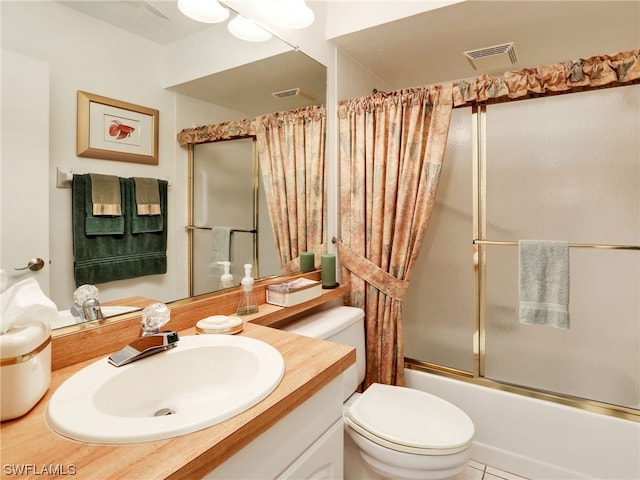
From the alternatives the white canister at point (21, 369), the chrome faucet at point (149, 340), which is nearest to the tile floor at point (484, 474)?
the chrome faucet at point (149, 340)

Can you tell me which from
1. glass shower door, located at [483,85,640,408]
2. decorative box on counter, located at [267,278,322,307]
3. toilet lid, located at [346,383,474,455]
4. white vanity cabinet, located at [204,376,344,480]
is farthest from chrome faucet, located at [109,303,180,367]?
glass shower door, located at [483,85,640,408]

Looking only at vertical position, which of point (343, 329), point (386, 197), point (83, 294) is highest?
point (386, 197)

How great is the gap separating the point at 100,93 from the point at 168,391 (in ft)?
2.62

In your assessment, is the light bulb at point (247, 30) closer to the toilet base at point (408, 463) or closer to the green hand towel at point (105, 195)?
the green hand towel at point (105, 195)

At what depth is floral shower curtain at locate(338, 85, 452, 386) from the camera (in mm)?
1670

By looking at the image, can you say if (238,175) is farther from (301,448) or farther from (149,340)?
(301,448)

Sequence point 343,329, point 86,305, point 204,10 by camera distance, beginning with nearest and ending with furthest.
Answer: point 86,305 < point 204,10 < point 343,329

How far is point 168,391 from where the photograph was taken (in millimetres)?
865

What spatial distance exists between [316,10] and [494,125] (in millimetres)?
1225

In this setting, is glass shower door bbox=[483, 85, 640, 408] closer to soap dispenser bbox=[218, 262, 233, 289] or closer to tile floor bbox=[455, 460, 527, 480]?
tile floor bbox=[455, 460, 527, 480]

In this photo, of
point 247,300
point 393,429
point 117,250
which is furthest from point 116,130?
point 393,429

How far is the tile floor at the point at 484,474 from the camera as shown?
5.24 ft

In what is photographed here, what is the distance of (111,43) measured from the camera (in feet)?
3.07

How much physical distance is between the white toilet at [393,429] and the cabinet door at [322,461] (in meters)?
0.28
